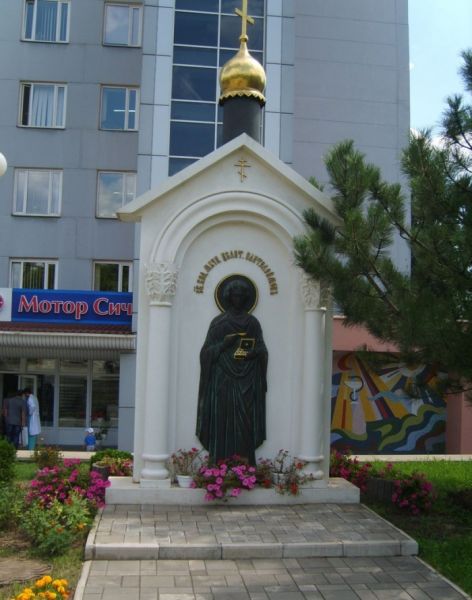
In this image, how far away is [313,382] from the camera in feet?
28.2

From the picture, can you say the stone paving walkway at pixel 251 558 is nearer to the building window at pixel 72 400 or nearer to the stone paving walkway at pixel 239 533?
the stone paving walkway at pixel 239 533

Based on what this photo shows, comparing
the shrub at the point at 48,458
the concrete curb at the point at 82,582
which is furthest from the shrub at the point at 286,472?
the shrub at the point at 48,458

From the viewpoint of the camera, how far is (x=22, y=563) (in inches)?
252

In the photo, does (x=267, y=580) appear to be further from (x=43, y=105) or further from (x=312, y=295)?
(x=43, y=105)

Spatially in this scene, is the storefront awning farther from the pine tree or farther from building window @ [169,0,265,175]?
the pine tree

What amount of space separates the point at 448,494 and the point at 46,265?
45.8 feet

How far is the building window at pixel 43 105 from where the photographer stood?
2025 cm

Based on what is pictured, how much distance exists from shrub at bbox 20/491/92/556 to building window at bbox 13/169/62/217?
13.7m

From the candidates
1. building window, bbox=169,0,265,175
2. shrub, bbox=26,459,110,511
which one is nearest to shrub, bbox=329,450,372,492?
shrub, bbox=26,459,110,511

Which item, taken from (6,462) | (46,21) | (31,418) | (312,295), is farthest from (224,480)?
(46,21)

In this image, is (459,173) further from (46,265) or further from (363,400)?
(46,265)

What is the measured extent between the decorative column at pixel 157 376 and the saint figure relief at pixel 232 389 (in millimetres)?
489

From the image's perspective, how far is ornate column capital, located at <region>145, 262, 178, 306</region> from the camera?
8516mm

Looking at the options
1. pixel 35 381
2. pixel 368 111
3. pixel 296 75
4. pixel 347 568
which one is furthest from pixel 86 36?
pixel 347 568
